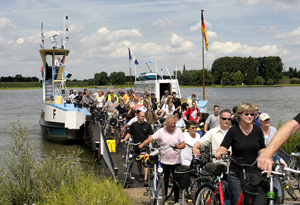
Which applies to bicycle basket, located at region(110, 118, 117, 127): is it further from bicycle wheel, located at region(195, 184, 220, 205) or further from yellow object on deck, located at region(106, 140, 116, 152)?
bicycle wheel, located at region(195, 184, 220, 205)

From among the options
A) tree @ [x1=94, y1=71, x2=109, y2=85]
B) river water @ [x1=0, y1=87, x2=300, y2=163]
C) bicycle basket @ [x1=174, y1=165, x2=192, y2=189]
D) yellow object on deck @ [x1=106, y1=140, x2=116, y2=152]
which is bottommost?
river water @ [x1=0, y1=87, x2=300, y2=163]

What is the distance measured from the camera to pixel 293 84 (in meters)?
136

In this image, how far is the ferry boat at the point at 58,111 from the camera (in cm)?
1762

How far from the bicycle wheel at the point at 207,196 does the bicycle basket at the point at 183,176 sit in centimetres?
136

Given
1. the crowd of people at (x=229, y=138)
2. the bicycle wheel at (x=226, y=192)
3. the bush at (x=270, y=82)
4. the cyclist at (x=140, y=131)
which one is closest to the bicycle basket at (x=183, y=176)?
the crowd of people at (x=229, y=138)

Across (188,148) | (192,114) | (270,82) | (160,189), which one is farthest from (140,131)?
(270,82)

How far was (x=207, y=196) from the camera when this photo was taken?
171 inches

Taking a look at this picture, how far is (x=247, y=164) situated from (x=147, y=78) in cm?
2117

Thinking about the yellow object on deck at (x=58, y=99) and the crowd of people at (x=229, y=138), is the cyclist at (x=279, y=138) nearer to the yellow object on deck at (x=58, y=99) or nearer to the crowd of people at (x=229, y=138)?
the crowd of people at (x=229, y=138)

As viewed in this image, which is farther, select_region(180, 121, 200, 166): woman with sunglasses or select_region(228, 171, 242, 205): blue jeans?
select_region(180, 121, 200, 166): woman with sunglasses

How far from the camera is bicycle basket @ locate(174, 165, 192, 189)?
5.84 m

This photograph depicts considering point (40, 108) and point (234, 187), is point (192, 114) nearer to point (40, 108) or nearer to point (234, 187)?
point (234, 187)

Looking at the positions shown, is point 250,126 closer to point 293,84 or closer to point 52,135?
point 52,135

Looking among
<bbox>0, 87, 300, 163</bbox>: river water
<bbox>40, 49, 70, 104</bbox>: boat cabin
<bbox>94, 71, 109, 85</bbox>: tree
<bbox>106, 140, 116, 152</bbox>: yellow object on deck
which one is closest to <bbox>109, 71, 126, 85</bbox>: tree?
<bbox>94, 71, 109, 85</bbox>: tree
